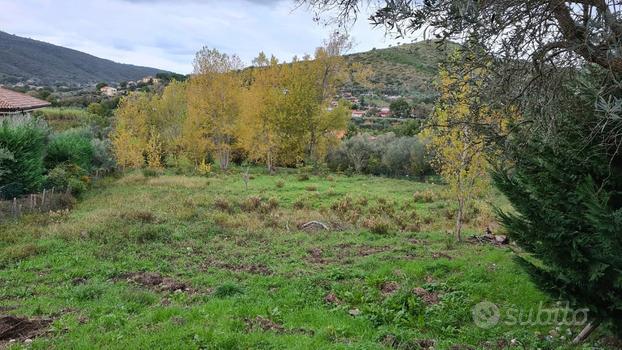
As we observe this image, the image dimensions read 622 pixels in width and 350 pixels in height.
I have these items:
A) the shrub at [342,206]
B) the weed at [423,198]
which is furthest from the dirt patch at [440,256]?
the weed at [423,198]

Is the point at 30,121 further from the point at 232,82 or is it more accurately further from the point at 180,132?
the point at 180,132

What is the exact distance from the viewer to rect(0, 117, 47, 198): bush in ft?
58.7

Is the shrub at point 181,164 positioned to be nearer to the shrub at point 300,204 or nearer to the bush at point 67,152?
the bush at point 67,152

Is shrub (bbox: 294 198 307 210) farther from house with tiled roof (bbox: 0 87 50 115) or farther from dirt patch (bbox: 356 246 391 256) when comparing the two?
house with tiled roof (bbox: 0 87 50 115)

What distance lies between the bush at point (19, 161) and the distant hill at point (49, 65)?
7527 centimetres

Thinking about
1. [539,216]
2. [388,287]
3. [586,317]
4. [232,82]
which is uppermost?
[232,82]

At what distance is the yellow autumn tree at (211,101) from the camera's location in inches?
1247

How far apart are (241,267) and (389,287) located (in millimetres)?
3731

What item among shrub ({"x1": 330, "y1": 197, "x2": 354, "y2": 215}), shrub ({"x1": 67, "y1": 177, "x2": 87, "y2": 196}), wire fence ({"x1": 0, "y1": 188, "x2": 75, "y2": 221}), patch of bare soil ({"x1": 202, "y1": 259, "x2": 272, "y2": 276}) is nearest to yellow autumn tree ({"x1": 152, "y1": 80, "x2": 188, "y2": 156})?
shrub ({"x1": 67, "y1": 177, "x2": 87, "y2": 196})

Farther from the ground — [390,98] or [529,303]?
[390,98]

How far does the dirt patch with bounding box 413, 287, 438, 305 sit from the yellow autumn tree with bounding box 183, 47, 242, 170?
2664cm

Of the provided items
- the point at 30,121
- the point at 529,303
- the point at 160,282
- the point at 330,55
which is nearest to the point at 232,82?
the point at 330,55

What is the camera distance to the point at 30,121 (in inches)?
893

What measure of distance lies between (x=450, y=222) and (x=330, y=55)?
78.1 ft
